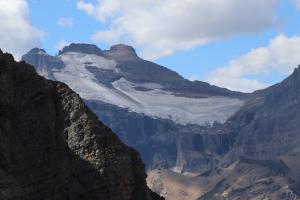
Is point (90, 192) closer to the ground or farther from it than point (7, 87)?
A: closer to the ground

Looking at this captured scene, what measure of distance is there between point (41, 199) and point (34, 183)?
515mm

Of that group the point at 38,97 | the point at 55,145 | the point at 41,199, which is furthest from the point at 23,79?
the point at 41,199

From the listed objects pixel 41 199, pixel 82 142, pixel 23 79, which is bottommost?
pixel 41 199

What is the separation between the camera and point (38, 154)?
25891 mm

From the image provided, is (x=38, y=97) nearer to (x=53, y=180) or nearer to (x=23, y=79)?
(x=23, y=79)

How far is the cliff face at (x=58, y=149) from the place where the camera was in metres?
25.5

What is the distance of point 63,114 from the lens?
27109 mm

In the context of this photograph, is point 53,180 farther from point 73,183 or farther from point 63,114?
point 63,114

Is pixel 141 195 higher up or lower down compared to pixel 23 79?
lower down

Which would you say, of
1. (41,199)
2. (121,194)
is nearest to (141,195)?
(121,194)

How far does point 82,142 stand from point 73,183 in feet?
4.05

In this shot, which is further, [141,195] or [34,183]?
[141,195]

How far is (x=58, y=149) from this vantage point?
86.3 ft

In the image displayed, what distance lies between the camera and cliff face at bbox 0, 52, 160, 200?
2545cm
